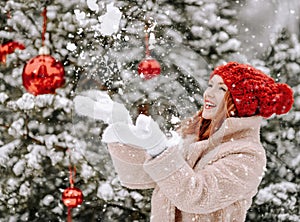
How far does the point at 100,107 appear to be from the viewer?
1.02 m

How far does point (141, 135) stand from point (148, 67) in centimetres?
13

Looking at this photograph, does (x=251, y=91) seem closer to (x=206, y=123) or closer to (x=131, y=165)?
(x=206, y=123)

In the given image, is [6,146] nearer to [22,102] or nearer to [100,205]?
[22,102]

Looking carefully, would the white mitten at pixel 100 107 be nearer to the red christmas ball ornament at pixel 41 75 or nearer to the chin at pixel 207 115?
the chin at pixel 207 115

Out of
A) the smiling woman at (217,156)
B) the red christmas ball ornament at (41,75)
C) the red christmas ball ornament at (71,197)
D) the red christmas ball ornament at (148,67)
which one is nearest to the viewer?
the red christmas ball ornament at (148,67)

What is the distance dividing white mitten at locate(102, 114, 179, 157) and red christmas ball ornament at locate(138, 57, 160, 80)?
78mm

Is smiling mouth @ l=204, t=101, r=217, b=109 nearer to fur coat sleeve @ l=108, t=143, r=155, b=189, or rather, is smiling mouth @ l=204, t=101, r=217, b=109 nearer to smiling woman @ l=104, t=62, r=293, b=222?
smiling woman @ l=104, t=62, r=293, b=222

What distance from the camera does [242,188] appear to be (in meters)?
1.16

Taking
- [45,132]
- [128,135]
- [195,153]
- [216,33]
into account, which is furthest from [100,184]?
[128,135]

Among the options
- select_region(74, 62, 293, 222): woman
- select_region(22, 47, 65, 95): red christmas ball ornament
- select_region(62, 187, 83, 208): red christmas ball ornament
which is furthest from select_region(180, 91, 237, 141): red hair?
select_region(62, 187, 83, 208): red christmas ball ornament

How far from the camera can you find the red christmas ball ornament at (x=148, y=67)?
1.00 meters

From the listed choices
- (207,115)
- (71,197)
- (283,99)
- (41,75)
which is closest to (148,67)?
(207,115)

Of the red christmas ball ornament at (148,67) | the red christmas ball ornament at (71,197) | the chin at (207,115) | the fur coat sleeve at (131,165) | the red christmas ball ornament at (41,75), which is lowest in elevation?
the red christmas ball ornament at (71,197)

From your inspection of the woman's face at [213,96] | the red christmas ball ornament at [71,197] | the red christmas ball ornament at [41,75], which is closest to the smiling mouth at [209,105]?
the woman's face at [213,96]
